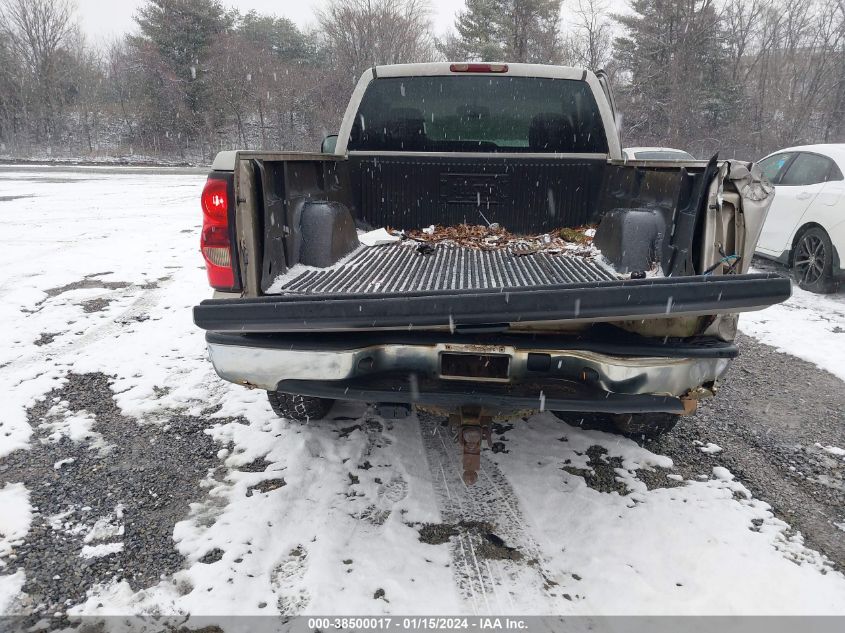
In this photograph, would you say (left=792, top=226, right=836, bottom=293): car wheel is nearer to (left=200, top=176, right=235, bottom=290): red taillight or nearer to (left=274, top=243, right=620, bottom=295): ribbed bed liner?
(left=274, top=243, right=620, bottom=295): ribbed bed liner

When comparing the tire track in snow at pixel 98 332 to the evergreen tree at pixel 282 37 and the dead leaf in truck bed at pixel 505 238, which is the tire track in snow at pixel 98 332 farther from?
the evergreen tree at pixel 282 37

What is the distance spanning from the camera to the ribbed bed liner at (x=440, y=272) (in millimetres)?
2645

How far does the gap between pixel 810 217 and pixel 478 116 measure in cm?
495

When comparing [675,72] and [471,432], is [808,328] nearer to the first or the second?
[471,432]

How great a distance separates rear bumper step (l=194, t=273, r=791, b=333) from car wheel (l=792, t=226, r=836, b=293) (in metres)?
5.78

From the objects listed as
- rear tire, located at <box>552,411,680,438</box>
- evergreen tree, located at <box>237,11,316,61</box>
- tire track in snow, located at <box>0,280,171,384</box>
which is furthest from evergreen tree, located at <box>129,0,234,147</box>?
rear tire, located at <box>552,411,680,438</box>

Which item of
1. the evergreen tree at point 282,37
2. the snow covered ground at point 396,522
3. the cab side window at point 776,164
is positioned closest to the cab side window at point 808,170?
the cab side window at point 776,164

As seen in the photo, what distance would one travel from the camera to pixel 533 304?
6.03 feet

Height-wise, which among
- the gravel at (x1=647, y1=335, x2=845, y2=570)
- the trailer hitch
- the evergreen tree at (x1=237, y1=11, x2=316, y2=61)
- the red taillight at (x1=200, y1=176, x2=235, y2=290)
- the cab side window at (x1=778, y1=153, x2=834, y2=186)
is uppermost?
the evergreen tree at (x1=237, y1=11, x2=316, y2=61)

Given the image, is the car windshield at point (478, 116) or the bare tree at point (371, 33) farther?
the bare tree at point (371, 33)

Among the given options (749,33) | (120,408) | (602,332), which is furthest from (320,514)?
(749,33)

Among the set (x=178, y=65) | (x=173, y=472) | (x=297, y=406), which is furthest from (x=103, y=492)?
(x=178, y=65)

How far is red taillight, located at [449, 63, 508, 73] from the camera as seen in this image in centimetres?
395

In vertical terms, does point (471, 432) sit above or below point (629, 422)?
above
